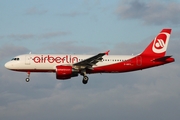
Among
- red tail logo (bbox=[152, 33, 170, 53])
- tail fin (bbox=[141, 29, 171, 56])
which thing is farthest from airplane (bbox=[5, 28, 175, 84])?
red tail logo (bbox=[152, 33, 170, 53])

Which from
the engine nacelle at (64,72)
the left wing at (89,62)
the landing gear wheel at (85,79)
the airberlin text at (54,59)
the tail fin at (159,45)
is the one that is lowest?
the landing gear wheel at (85,79)

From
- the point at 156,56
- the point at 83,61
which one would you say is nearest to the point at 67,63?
the point at 83,61

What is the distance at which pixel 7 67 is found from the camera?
8150 cm

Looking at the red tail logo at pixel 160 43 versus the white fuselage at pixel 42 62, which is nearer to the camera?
the white fuselage at pixel 42 62

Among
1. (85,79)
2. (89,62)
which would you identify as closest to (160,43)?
(89,62)

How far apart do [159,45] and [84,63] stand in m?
14.3

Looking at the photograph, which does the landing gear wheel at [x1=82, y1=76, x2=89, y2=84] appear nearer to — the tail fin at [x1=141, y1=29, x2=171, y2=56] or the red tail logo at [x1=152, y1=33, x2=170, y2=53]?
the tail fin at [x1=141, y1=29, x2=171, y2=56]

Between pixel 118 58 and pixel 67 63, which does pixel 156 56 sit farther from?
pixel 67 63

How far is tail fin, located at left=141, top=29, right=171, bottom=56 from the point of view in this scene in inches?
3374

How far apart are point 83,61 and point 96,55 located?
7.75ft

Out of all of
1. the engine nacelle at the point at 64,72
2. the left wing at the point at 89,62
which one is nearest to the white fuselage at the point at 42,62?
the engine nacelle at the point at 64,72

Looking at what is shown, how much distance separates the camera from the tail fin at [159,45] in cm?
8569

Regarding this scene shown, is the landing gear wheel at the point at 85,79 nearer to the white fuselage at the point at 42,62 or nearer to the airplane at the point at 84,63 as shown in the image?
the airplane at the point at 84,63

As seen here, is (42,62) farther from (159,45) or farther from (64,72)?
(159,45)
